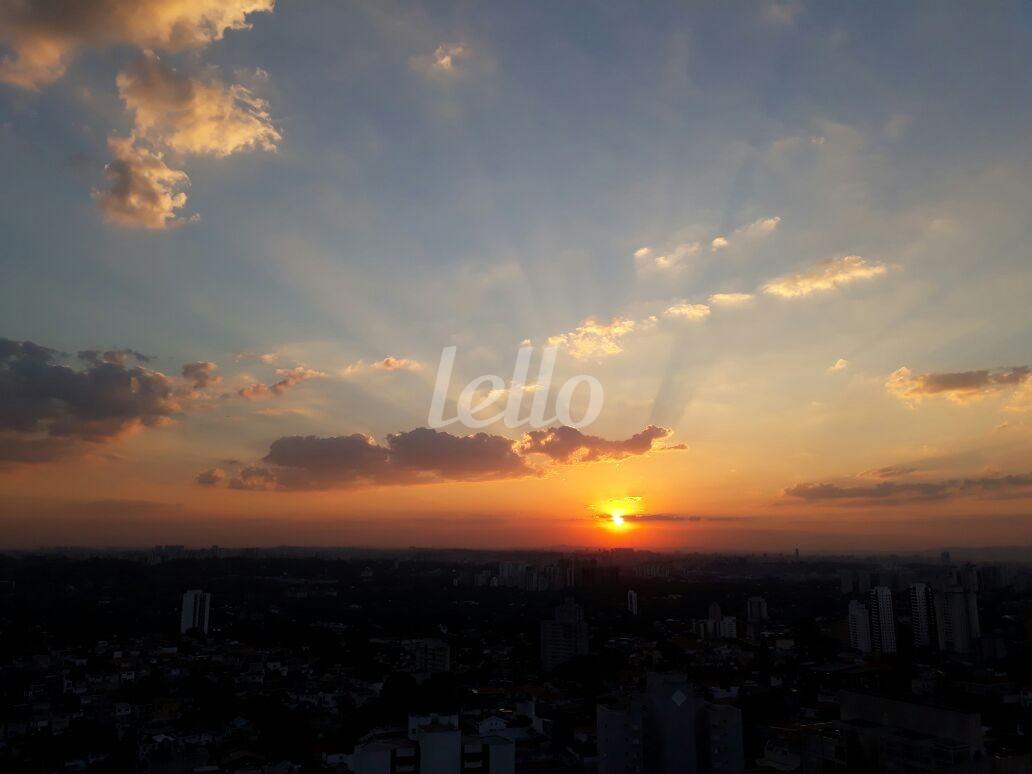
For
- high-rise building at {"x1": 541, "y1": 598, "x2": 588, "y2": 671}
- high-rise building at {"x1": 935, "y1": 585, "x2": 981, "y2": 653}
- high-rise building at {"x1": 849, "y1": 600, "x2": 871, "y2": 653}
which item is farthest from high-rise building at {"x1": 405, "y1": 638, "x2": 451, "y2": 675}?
high-rise building at {"x1": 935, "y1": 585, "x2": 981, "y2": 653}

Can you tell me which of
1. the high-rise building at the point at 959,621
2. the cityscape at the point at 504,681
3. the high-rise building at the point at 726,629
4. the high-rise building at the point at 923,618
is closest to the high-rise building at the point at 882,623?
the cityscape at the point at 504,681

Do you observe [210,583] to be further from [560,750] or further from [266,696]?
[560,750]

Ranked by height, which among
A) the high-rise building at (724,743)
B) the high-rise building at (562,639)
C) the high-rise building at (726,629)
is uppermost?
the high-rise building at (724,743)

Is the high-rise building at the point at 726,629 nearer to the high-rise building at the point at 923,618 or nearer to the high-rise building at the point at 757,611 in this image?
the high-rise building at the point at 757,611

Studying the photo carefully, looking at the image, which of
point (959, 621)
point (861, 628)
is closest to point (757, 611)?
point (861, 628)

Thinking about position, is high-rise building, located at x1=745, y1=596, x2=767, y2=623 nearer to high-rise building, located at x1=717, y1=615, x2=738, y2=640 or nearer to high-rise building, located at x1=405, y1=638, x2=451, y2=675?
high-rise building, located at x1=717, y1=615, x2=738, y2=640

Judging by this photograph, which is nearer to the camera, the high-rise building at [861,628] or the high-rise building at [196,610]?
the high-rise building at [861,628]

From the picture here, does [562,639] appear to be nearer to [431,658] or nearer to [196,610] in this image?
[431,658]
